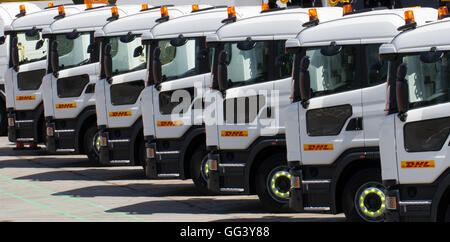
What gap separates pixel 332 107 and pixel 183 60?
4827 millimetres

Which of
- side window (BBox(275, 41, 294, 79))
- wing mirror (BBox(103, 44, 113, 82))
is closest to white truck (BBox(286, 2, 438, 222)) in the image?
side window (BBox(275, 41, 294, 79))

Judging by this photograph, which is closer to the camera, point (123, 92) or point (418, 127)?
point (418, 127)

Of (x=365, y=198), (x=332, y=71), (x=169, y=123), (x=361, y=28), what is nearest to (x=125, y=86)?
(x=169, y=123)

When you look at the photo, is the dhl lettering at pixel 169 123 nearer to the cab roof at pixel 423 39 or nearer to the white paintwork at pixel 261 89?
the white paintwork at pixel 261 89

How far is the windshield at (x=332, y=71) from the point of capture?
15344 mm

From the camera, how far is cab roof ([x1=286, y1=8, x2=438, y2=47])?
15117mm

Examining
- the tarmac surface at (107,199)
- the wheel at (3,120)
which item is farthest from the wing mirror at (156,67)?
the wheel at (3,120)

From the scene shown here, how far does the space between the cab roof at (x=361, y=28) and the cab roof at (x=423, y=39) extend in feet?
4.98

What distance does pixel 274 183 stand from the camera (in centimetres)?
1725

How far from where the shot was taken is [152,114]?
19828 millimetres

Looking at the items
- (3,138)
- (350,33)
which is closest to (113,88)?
(350,33)

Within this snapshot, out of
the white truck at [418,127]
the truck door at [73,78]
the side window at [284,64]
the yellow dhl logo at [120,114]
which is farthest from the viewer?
the truck door at [73,78]

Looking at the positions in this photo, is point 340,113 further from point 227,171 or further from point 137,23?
point 137,23
